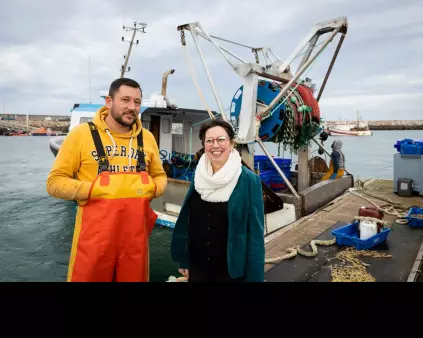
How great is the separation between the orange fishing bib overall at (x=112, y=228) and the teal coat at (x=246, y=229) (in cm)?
54

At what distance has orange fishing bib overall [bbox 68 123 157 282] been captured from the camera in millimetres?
1930

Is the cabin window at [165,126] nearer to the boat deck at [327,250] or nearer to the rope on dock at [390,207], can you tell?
the boat deck at [327,250]

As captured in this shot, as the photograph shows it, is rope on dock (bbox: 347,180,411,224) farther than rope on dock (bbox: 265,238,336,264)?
Yes

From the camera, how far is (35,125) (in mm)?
100125

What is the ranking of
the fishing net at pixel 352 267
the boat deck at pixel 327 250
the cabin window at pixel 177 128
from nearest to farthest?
the fishing net at pixel 352 267 → the boat deck at pixel 327 250 → the cabin window at pixel 177 128

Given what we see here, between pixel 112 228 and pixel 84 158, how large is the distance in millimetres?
471

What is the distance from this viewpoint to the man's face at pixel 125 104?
2.00 metres

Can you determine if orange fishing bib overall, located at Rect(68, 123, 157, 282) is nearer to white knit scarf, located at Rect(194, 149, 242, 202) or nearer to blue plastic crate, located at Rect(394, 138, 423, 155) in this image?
white knit scarf, located at Rect(194, 149, 242, 202)

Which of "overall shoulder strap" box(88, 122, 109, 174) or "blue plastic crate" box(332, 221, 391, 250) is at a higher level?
"overall shoulder strap" box(88, 122, 109, 174)

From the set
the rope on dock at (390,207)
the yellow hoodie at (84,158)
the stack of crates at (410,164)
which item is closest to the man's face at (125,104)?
the yellow hoodie at (84,158)

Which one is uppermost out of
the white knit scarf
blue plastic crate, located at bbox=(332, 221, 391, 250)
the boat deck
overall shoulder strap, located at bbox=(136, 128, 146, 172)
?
overall shoulder strap, located at bbox=(136, 128, 146, 172)

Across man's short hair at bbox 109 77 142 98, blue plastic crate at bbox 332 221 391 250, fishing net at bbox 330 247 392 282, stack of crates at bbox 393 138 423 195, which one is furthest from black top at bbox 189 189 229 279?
stack of crates at bbox 393 138 423 195

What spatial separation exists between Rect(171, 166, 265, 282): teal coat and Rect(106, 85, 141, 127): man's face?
787 mm
